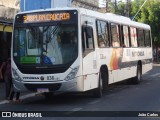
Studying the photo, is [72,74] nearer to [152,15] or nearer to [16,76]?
[16,76]

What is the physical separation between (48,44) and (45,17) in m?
0.93

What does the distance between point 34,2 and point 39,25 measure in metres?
15.9

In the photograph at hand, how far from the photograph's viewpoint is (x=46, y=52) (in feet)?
45.2

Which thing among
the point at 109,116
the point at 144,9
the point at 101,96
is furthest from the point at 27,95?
the point at 144,9

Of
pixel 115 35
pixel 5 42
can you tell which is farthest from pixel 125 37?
pixel 5 42

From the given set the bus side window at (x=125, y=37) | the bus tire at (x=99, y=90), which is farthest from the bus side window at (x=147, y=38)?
the bus tire at (x=99, y=90)

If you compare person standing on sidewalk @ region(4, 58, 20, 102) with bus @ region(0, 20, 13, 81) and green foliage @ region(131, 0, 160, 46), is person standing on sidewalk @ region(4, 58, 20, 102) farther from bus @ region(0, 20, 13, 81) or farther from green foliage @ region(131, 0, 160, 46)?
green foliage @ region(131, 0, 160, 46)

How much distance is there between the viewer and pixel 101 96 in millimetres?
15758

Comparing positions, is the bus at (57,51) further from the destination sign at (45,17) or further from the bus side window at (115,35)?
the bus side window at (115,35)

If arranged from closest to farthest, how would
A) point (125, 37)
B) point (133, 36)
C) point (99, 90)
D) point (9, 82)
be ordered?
point (9, 82) < point (99, 90) < point (125, 37) < point (133, 36)

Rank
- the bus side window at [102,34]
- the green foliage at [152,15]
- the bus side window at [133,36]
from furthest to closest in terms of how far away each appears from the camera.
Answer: the green foliage at [152,15] → the bus side window at [133,36] → the bus side window at [102,34]

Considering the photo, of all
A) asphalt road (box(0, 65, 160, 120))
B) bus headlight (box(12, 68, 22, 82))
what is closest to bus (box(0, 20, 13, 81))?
asphalt road (box(0, 65, 160, 120))

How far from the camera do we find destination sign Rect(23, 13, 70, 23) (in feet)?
45.9

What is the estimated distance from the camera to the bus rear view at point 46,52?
1353cm
